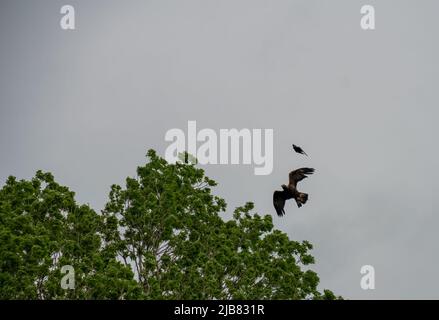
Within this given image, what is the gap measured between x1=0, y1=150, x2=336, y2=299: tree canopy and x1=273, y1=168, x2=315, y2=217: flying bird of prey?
4774 millimetres

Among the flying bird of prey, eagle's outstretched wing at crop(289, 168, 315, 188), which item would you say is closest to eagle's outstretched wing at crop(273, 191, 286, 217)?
the flying bird of prey

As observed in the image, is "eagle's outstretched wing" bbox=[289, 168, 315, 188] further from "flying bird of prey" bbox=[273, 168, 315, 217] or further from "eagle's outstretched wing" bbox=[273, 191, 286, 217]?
"eagle's outstretched wing" bbox=[273, 191, 286, 217]

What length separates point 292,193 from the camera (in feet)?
110

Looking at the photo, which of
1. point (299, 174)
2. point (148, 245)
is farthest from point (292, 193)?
point (148, 245)

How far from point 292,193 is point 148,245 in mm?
9669

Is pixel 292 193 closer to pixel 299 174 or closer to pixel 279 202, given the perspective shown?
pixel 279 202

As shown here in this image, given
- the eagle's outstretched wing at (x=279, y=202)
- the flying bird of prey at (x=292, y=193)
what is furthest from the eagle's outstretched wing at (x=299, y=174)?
the eagle's outstretched wing at (x=279, y=202)

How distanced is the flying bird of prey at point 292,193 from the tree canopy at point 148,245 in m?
4.77

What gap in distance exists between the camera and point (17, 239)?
34.8 m

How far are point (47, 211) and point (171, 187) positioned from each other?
220 inches

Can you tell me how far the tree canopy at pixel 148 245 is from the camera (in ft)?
115

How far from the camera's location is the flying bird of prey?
3241 cm
